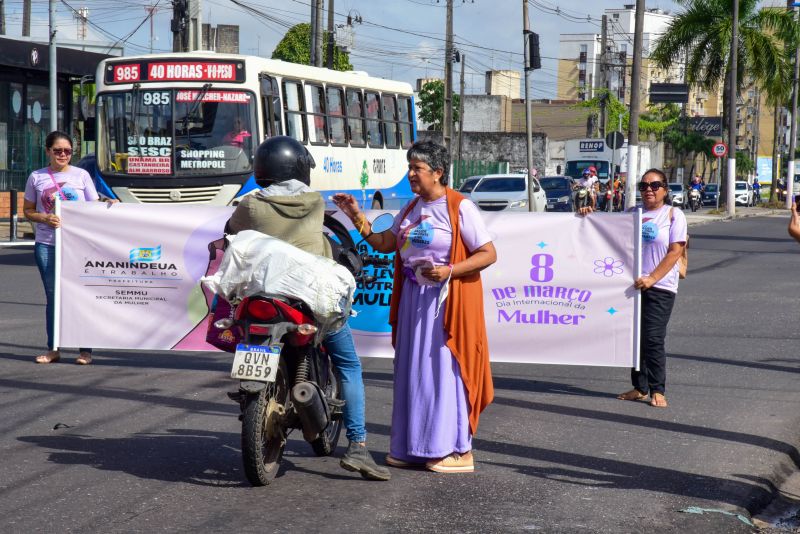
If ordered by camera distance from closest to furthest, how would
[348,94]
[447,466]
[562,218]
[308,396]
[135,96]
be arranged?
[308,396], [447,466], [562,218], [135,96], [348,94]

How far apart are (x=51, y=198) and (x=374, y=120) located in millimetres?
15621

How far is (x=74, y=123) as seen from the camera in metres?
35.8

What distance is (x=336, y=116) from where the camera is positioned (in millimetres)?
22734

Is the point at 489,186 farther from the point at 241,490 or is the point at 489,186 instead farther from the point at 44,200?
the point at 241,490

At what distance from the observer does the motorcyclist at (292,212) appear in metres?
5.89

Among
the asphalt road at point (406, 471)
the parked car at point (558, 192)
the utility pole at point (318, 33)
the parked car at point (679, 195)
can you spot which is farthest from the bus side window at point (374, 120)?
the parked car at point (679, 195)

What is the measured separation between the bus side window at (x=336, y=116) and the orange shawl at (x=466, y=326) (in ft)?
53.4

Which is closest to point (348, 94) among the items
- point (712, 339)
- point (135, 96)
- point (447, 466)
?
point (135, 96)

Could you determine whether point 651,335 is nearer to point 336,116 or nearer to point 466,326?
point 466,326

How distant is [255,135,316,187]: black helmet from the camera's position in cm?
593

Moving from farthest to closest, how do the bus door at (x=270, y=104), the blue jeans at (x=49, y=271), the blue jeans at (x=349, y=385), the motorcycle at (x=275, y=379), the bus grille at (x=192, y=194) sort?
the bus door at (x=270, y=104) → the bus grille at (x=192, y=194) → the blue jeans at (x=49, y=271) → the blue jeans at (x=349, y=385) → the motorcycle at (x=275, y=379)

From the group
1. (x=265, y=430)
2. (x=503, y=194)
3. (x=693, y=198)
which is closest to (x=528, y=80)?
(x=503, y=194)

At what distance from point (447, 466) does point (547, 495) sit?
24.6 inches

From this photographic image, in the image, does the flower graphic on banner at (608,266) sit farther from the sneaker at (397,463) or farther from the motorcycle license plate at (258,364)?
the motorcycle license plate at (258,364)
